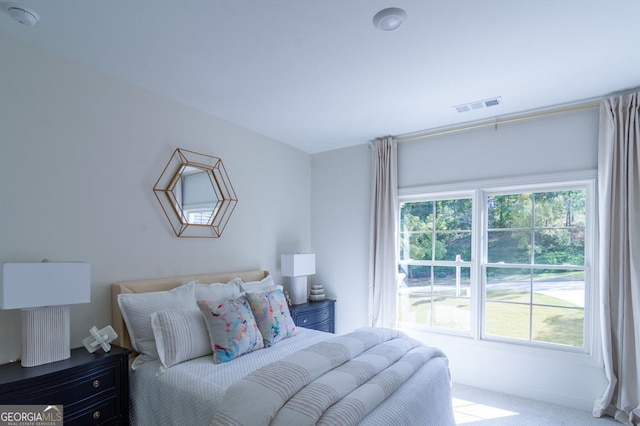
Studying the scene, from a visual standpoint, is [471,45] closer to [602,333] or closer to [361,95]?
[361,95]

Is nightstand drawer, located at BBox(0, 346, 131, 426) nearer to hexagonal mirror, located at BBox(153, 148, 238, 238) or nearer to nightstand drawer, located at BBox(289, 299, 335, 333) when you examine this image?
hexagonal mirror, located at BBox(153, 148, 238, 238)

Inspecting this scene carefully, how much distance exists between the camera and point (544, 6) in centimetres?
179

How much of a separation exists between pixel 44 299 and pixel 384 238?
9.99ft

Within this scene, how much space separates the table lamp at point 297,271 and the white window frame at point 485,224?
4.29 feet

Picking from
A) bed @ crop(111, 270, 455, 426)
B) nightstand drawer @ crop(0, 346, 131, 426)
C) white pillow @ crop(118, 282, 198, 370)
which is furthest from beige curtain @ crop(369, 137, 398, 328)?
nightstand drawer @ crop(0, 346, 131, 426)

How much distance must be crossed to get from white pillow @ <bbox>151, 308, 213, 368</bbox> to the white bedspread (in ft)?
0.21

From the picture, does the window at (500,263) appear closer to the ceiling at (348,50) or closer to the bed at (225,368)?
the ceiling at (348,50)

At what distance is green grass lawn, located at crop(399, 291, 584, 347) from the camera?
3.14 m

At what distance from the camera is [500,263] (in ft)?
11.4

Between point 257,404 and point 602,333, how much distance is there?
285 centimetres

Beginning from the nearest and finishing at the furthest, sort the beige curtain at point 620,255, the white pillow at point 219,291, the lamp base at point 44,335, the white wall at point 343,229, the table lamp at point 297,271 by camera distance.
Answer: the lamp base at point 44,335, the beige curtain at point 620,255, the white pillow at point 219,291, the table lamp at point 297,271, the white wall at point 343,229

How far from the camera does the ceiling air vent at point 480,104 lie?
301 cm

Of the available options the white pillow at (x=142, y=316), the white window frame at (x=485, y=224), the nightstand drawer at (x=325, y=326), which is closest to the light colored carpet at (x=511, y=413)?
the white window frame at (x=485, y=224)

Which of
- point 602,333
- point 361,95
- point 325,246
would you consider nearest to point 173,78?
point 361,95
